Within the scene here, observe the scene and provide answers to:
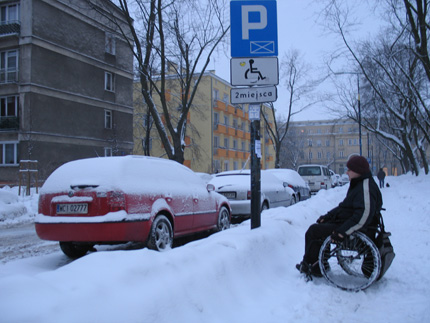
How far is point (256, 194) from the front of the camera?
6277mm

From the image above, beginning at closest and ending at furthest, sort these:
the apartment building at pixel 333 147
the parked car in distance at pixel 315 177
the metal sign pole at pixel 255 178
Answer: the metal sign pole at pixel 255 178
the parked car in distance at pixel 315 177
the apartment building at pixel 333 147

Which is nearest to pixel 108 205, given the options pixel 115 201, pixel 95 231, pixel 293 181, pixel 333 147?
pixel 115 201

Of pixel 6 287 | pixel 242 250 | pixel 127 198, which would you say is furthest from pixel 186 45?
pixel 6 287

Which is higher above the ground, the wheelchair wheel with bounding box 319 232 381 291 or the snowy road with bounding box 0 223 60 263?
the wheelchair wheel with bounding box 319 232 381 291

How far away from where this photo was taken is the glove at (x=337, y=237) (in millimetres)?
4012

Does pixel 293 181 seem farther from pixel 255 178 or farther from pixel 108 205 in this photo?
pixel 108 205

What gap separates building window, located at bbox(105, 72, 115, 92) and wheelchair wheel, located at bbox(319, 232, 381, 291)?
28000mm

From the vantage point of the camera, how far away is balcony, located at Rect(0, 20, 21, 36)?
23.2 m

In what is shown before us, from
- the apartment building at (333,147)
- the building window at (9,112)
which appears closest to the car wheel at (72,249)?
the building window at (9,112)

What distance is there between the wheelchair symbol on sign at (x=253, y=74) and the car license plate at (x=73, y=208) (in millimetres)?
3348

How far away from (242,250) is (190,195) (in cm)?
281

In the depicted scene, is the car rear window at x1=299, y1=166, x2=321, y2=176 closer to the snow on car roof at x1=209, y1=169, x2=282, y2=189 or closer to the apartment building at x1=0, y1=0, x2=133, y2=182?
the snow on car roof at x1=209, y1=169, x2=282, y2=189

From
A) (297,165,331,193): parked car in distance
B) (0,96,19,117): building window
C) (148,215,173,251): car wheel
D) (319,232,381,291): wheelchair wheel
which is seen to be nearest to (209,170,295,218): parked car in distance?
(148,215,173,251): car wheel

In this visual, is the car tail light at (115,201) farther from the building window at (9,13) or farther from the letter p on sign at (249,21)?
the building window at (9,13)
